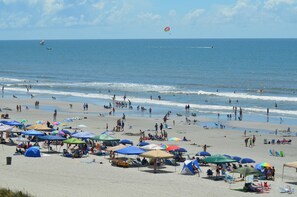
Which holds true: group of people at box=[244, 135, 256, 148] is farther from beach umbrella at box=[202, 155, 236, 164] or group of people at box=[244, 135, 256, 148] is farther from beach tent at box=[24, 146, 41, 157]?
beach tent at box=[24, 146, 41, 157]

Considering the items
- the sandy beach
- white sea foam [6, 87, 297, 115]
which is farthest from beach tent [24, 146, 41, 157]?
white sea foam [6, 87, 297, 115]

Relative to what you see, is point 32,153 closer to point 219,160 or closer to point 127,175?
point 127,175

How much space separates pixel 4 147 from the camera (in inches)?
1478

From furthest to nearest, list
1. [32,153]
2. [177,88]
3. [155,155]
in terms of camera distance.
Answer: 1. [177,88]
2. [32,153]
3. [155,155]

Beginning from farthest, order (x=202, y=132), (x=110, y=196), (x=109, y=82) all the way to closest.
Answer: (x=109, y=82), (x=202, y=132), (x=110, y=196)

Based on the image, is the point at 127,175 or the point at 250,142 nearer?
the point at 127,175

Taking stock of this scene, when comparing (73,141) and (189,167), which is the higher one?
(73,141)

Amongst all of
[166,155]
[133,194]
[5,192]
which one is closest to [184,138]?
[166,155]

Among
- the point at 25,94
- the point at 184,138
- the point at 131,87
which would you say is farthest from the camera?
the point at 131,87

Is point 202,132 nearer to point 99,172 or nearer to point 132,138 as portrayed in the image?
point 132,138

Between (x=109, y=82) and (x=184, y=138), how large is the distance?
5618 cm

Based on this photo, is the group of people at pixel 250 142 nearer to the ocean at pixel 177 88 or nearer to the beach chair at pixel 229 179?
the beach chair at pixel 229 179

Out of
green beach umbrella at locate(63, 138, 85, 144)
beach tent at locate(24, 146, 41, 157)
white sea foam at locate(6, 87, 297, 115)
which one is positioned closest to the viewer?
beach tent at locate(24, 146, 41, 157)

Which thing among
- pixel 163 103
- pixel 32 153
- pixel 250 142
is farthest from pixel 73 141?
pixel 163 103
